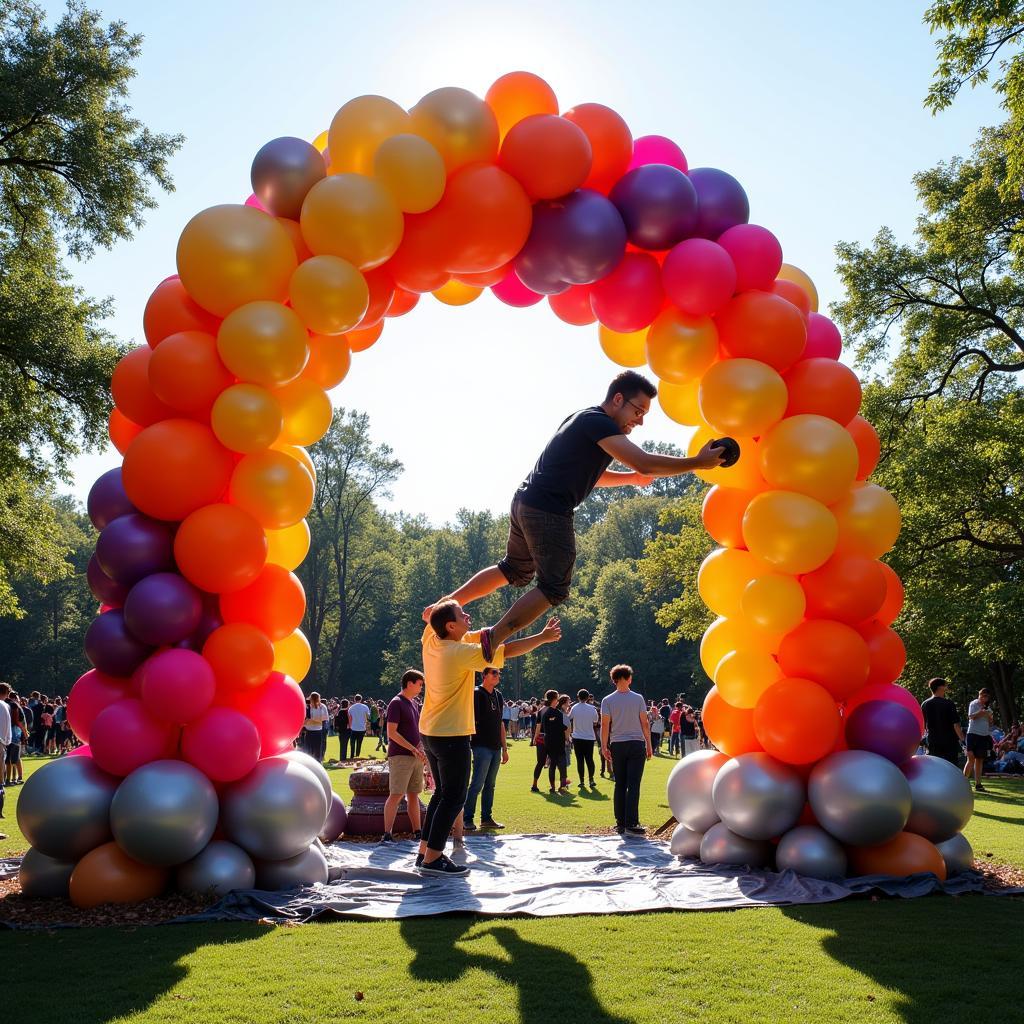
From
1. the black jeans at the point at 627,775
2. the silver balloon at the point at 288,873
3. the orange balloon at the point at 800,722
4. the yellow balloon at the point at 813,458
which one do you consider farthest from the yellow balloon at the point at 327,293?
the black jeans at the point at 627,775

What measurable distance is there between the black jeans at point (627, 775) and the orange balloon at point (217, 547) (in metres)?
5.52

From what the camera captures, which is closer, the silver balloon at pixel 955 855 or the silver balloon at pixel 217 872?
the silver balloon at pixel 217 872

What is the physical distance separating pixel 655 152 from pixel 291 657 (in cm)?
572

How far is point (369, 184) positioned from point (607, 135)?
2238mm

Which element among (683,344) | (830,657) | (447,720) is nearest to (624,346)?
(683,344)

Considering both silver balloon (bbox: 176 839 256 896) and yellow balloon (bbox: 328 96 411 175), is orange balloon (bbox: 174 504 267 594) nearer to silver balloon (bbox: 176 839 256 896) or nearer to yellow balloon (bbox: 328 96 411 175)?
silver balloon (bbox: 176 839 256 896)

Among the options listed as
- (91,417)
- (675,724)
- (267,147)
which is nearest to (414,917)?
(267,147)

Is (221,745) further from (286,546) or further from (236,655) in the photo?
(286,546)

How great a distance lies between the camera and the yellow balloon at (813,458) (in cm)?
757

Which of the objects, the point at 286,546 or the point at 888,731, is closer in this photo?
the point at 888,731

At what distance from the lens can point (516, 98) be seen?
7836 mm

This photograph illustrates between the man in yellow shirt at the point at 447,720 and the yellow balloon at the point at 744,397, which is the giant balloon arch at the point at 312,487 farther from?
the man in yellow shirt at the point at 447,720

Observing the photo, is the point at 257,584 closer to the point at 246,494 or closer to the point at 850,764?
the point at 246,494

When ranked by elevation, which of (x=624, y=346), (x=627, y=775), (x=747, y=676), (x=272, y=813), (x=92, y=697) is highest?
(x=624, y=346)
